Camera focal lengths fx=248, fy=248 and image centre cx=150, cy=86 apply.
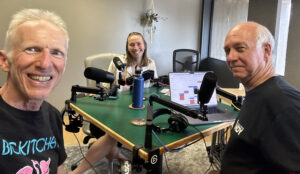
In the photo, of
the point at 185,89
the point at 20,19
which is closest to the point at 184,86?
the point at 185,89

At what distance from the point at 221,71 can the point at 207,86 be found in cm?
373

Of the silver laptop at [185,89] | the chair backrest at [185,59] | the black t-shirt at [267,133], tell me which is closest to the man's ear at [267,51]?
the black t-shirt at [267,133]

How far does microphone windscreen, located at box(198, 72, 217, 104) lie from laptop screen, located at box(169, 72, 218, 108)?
61 centimetres

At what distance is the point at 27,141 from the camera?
0.89m

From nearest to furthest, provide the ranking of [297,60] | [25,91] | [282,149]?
1. [25,91]
2. [282,149]
3. [297,60]

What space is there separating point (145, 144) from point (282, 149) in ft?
1.93

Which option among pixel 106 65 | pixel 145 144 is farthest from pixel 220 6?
pixel 145 144

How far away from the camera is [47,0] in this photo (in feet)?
11.4

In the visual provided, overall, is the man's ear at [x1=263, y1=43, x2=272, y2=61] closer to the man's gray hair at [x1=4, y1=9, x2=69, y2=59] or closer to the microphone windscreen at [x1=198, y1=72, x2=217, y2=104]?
the microphone windscreen at [x1=198, y1=72, x2=217, y2=104]

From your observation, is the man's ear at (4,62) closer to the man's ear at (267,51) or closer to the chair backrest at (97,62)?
the man's ear at (267,51)

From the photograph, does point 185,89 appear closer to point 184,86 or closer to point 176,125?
point 184,86

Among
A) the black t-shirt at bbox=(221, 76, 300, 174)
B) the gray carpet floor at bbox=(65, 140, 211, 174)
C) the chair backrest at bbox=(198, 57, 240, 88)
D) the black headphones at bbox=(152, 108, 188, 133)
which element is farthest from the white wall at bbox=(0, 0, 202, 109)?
the black t-shirt at bbox=(221, 76, 300, 174)

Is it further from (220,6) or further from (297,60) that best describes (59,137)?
(220,6)

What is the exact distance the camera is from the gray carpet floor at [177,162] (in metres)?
2.47
